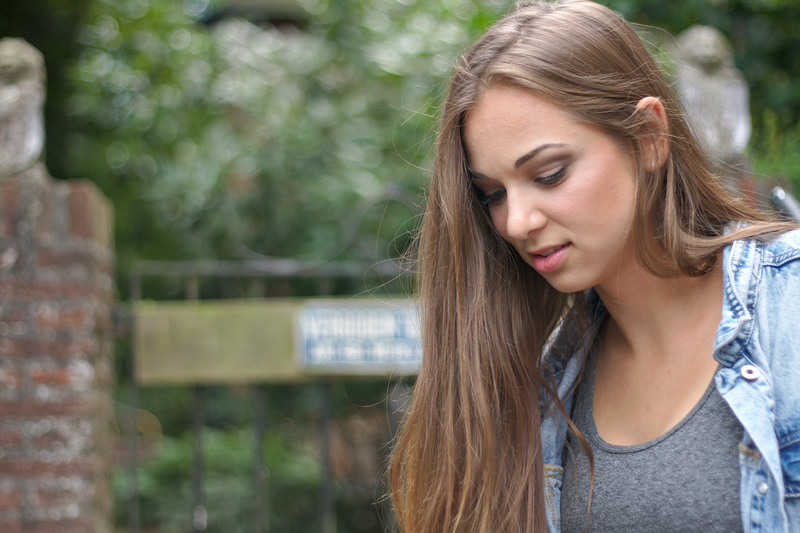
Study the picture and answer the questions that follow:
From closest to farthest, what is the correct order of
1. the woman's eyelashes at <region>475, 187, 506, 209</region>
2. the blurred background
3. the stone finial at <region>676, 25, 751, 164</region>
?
the woman's eyelashes at <region>475, 187, 506, 209</region>, the stone finial at <region>676, 25, 751, 164</region>, the blurred background

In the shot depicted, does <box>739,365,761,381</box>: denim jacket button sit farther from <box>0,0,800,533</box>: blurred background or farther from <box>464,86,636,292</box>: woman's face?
<box>0,0,800,533</box>: blurred background

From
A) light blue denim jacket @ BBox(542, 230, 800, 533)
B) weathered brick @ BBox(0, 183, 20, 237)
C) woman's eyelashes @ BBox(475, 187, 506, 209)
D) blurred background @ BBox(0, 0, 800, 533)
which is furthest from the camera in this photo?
blurred background @ BBox(0, 0, 800, 533)

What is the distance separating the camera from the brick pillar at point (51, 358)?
252 centimetres

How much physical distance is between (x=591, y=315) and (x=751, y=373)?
46 centimetres

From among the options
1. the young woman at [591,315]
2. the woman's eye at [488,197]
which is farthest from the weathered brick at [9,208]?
the woman's eye at [488,197]

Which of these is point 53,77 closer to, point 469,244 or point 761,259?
point 469,244

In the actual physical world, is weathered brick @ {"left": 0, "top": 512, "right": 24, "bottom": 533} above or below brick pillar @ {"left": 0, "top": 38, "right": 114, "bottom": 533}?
below

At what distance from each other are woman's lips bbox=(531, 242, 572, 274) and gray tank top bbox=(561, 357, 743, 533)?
331 millimetres

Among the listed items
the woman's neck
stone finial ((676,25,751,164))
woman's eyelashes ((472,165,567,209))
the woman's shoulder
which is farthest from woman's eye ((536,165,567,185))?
stone finial ((676,25,751,164))

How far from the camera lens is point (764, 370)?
3.81 feet

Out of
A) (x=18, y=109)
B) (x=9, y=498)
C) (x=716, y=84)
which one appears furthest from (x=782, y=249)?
(x=18, y=109)

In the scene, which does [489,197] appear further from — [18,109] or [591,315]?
[18,109]

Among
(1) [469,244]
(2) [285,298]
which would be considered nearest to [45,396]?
(2) [285,298]

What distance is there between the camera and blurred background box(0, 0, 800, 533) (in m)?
3.79
